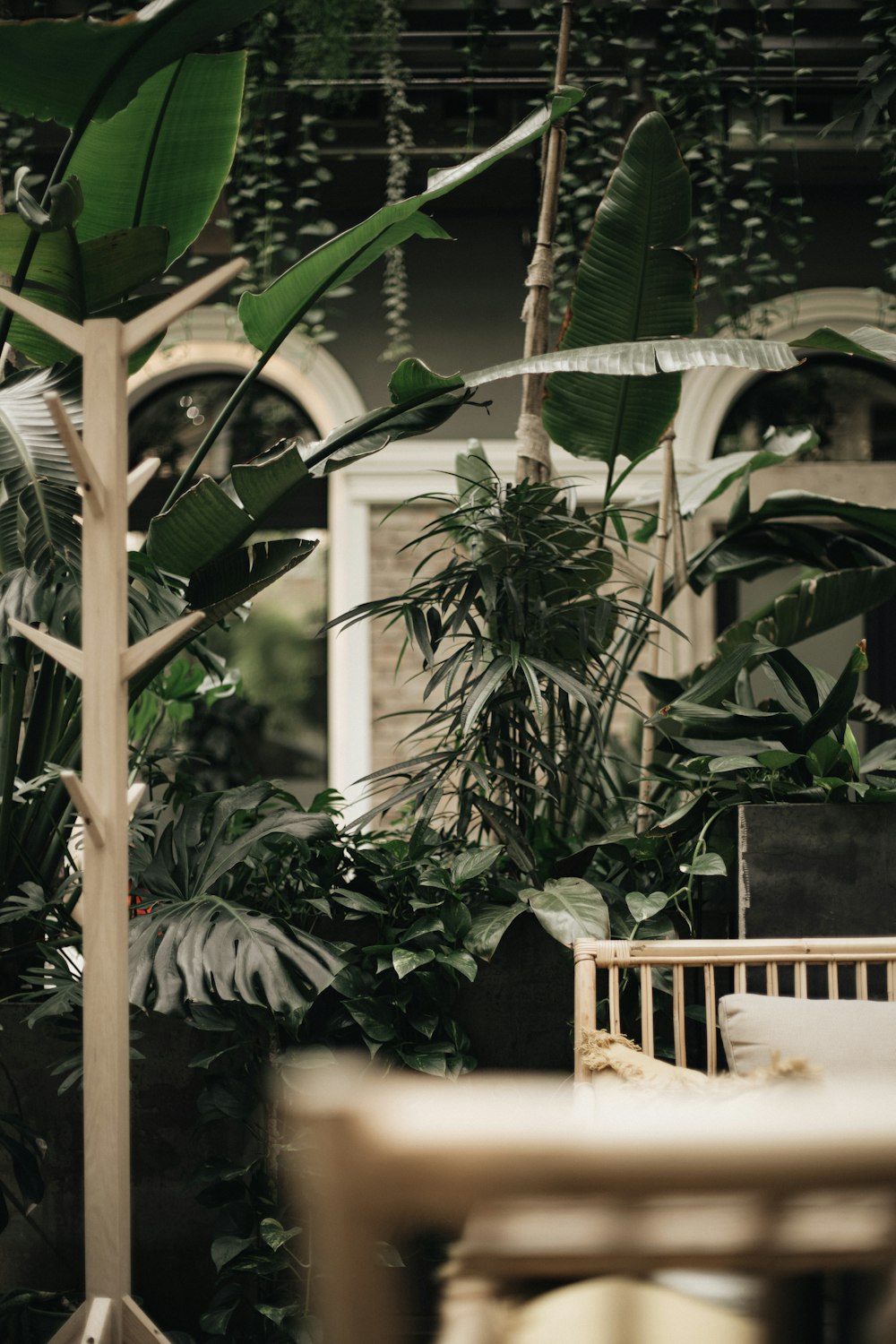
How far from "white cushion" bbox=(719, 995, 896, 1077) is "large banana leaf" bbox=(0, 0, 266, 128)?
5.36ft

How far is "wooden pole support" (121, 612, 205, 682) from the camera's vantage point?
4.94ft

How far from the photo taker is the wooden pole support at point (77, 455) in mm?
1396

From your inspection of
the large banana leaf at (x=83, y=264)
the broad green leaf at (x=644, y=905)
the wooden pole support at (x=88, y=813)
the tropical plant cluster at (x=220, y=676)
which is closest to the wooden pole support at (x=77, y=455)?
the tropical plant cluster at (x=220, y=676)

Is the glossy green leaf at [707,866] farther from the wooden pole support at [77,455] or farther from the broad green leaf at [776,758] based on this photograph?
the wooden pole support at [77,455]

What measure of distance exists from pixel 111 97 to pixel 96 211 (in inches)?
14.0

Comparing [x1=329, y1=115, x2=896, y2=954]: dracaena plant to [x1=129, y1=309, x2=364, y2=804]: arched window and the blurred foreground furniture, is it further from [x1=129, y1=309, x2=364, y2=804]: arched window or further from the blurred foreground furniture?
[x1=129, y1=309, x2=364, y2=804]: arched window

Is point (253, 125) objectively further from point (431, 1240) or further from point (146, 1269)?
point (431, 1240)

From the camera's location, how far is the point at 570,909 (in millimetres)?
1891

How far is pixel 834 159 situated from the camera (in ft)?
13.9

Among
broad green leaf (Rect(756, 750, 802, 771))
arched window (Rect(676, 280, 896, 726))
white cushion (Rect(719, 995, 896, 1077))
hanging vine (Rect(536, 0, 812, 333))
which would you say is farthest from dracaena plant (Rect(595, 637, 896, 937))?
arched window (Rect(676, 280, 896, 726))

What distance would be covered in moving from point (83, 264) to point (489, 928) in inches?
51.0

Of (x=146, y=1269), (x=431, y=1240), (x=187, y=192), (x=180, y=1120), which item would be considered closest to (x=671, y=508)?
(x=187, y=192)

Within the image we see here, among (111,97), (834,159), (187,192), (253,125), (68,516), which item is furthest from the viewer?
(834,159)

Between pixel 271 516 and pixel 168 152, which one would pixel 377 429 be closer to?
pixel 168 152
